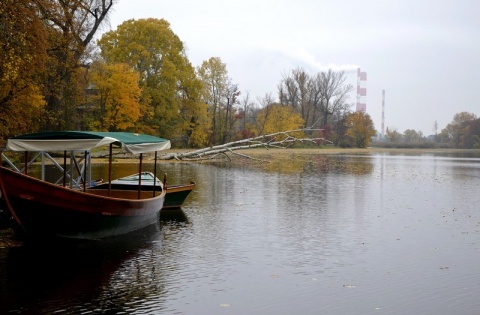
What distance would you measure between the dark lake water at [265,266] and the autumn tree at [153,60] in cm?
3642

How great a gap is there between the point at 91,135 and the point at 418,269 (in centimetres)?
737

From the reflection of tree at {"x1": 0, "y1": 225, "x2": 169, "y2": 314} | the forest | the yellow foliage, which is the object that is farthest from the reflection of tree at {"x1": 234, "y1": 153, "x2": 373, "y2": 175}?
the yellow foliage

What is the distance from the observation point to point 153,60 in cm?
5447

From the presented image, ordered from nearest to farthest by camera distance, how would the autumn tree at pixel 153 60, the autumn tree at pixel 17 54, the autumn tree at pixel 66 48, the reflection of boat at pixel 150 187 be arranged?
the reflection of boat at pixel 150 187 → the autumn tree at pixel 17 54 → the autumn tree at pixel 66 48 → the autumn tree at pixel 153 60

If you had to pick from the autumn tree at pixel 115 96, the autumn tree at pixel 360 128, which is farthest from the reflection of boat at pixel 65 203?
the autumn tree at pixel 360 128

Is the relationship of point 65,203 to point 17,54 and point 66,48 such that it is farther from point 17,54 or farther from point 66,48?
point 66,48

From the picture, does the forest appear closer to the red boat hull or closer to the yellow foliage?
the yellow foliage

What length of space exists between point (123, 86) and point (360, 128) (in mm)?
61420

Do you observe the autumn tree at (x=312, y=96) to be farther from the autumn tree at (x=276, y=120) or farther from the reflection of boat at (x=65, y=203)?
the reflection of boat at (x=65, y=203)

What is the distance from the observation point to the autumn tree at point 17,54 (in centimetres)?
1656

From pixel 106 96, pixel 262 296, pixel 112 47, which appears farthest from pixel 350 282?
pixel 112 47

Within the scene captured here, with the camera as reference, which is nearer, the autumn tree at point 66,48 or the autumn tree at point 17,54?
the autumn tree at point 17,54

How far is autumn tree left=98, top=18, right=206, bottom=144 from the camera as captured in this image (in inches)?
2055

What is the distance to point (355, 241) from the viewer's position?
1300cm
